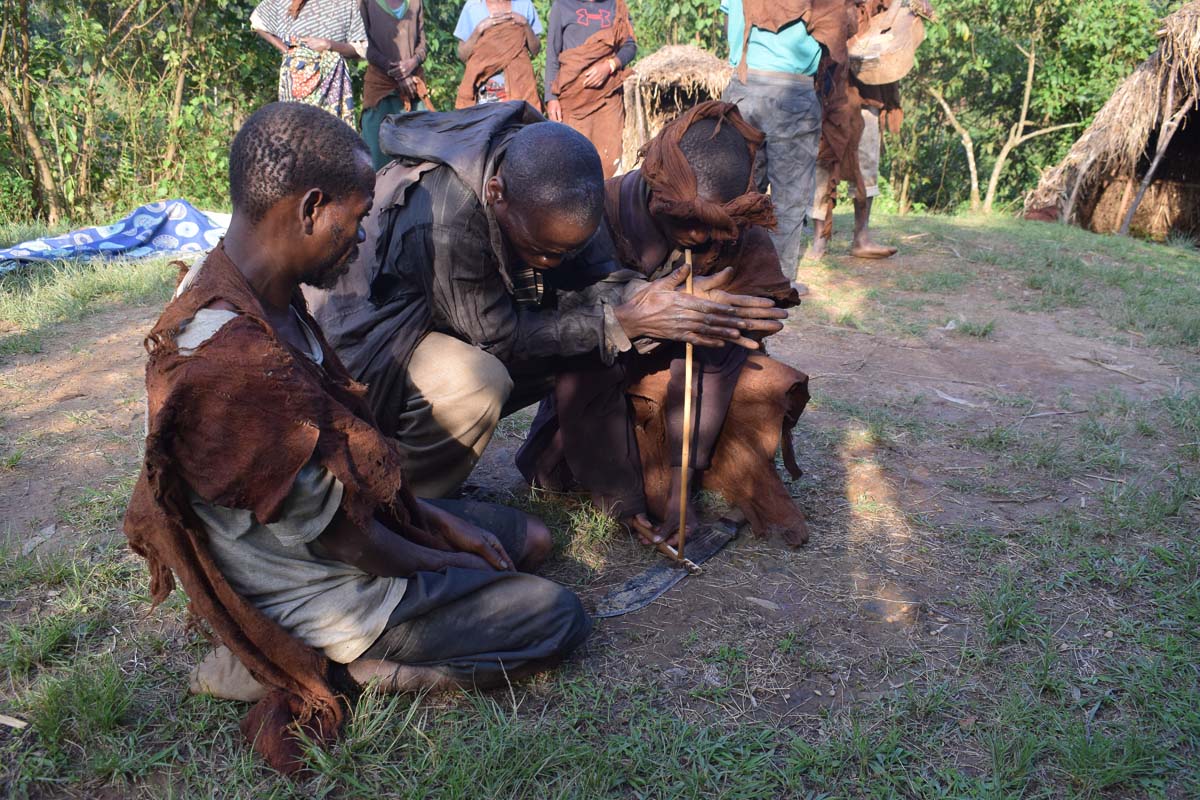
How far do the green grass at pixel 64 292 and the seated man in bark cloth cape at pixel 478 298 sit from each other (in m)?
2.78

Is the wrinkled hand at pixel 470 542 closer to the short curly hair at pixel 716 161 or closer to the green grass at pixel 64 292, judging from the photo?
the short curly hair at pixel 716 161

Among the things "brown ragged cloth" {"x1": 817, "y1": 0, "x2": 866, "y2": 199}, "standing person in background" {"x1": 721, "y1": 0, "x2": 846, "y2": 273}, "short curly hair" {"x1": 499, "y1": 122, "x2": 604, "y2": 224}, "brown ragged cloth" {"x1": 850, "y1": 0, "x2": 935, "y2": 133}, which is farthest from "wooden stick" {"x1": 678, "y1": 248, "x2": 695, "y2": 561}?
"brown ragged cloth" {"x1": 850, "y1": 0, "x2": 935, "y2": 133}

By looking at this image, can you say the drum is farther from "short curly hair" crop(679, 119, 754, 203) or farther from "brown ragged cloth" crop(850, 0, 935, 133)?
"short curly hair" crop(679, 119, 754, 203)

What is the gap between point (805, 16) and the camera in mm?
4824

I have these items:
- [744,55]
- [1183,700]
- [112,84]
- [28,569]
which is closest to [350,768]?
[28,569]

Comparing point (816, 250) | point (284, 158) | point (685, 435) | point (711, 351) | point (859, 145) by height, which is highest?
point (284, 158)

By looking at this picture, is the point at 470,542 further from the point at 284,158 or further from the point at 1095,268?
the point at 1095,268

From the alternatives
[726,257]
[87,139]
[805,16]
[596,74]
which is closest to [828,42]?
[805,16]

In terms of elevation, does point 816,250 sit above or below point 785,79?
below

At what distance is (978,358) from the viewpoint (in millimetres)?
4590

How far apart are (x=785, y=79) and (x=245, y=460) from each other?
14.4 ft

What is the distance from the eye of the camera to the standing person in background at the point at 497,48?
6340mm

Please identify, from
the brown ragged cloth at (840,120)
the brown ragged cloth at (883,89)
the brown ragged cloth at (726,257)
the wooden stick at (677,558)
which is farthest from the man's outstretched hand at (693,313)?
the brown ragged cloth at (883,89)

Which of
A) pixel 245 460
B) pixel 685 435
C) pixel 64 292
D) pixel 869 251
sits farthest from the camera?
pixel 869 251
